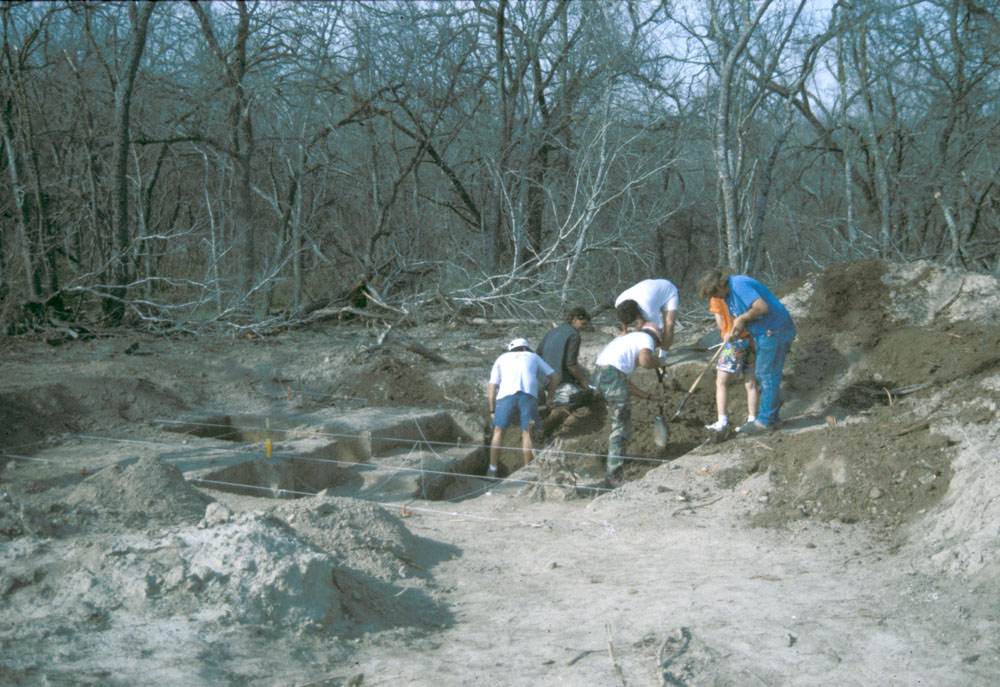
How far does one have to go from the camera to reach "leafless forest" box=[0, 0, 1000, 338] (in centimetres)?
1112

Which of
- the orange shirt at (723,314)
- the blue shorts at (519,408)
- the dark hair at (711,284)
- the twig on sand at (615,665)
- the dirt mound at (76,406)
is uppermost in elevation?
the dark hair at (711,284)

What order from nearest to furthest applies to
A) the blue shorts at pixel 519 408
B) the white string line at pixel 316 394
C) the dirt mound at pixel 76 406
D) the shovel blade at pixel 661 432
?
the dirt mound at pixel 76 406 < the shovel blade at pixel 661 432 < the blue shorts at pixel 519 408 < the white string line at pixel 316 394

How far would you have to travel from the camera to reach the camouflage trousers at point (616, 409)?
22.5 ft

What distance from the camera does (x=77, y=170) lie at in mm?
12164

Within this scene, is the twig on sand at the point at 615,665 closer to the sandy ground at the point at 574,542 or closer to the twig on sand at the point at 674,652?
the sandy ground at the point at 574,542

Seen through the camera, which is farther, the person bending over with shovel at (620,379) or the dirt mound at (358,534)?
the person bending over with shovel at (620,379)

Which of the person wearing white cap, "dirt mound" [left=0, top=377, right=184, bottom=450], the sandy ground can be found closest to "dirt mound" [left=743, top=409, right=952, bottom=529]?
the sandy ground

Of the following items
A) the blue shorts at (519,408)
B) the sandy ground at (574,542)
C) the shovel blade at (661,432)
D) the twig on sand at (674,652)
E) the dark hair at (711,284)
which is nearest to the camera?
the twig on sand at (674,652)

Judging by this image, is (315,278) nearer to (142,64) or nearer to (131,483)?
(142,64)

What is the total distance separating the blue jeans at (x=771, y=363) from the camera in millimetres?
6805

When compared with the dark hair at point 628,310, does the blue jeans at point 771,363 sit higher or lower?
lower

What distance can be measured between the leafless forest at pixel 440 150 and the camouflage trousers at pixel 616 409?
4423mm

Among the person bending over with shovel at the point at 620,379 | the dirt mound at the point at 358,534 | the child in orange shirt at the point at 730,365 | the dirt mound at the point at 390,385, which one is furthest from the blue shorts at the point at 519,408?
the dirt mound at the point at 358,534

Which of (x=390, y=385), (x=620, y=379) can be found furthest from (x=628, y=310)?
(x=390, y=385)
